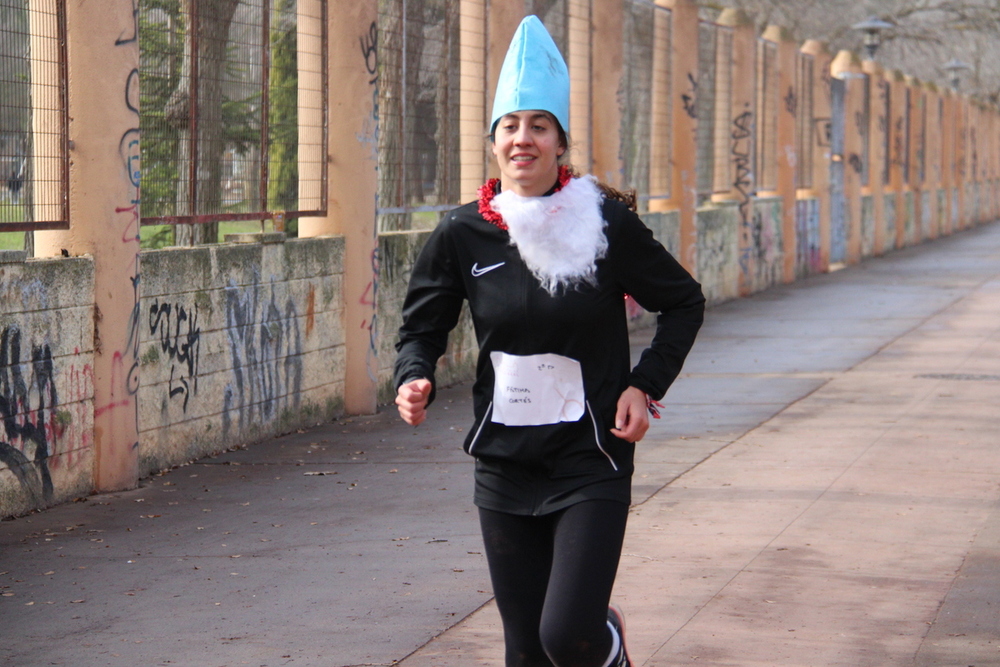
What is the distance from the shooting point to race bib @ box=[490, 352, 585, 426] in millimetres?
3695

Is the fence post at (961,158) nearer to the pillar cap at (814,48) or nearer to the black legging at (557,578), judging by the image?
the pillar cap at (814,48)

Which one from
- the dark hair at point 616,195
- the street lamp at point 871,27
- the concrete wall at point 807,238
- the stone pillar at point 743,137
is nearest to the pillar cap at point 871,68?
the street lamp at point 871,27

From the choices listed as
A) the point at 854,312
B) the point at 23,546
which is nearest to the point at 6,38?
the point at 23,546

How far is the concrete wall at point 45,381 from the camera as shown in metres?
7.23

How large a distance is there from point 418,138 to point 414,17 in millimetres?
921

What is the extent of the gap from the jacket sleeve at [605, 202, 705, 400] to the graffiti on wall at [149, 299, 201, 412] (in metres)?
5.16

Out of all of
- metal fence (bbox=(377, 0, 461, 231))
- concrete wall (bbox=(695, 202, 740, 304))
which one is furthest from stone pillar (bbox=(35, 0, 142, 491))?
concrete wall (bbox=(695, 202, 740, 304))

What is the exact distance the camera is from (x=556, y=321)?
3.71m

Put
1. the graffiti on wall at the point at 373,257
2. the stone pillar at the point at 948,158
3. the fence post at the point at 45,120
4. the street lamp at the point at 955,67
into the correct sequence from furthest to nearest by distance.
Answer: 1. the stone pillar at the point at 948,158
2. the street lamp at the point at 955,67
3. the graffiti on wall at the point at 373,257
4. the fence post at the point at 45,120

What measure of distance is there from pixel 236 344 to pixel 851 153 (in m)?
22.5

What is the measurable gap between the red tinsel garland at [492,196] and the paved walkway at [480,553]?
1783mm

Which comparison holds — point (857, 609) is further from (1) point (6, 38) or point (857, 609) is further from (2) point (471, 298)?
(1) point (6, 38)

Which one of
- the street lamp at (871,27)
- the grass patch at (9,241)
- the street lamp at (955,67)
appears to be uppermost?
the street lamp at (955,67)

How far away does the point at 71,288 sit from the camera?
7.64m
